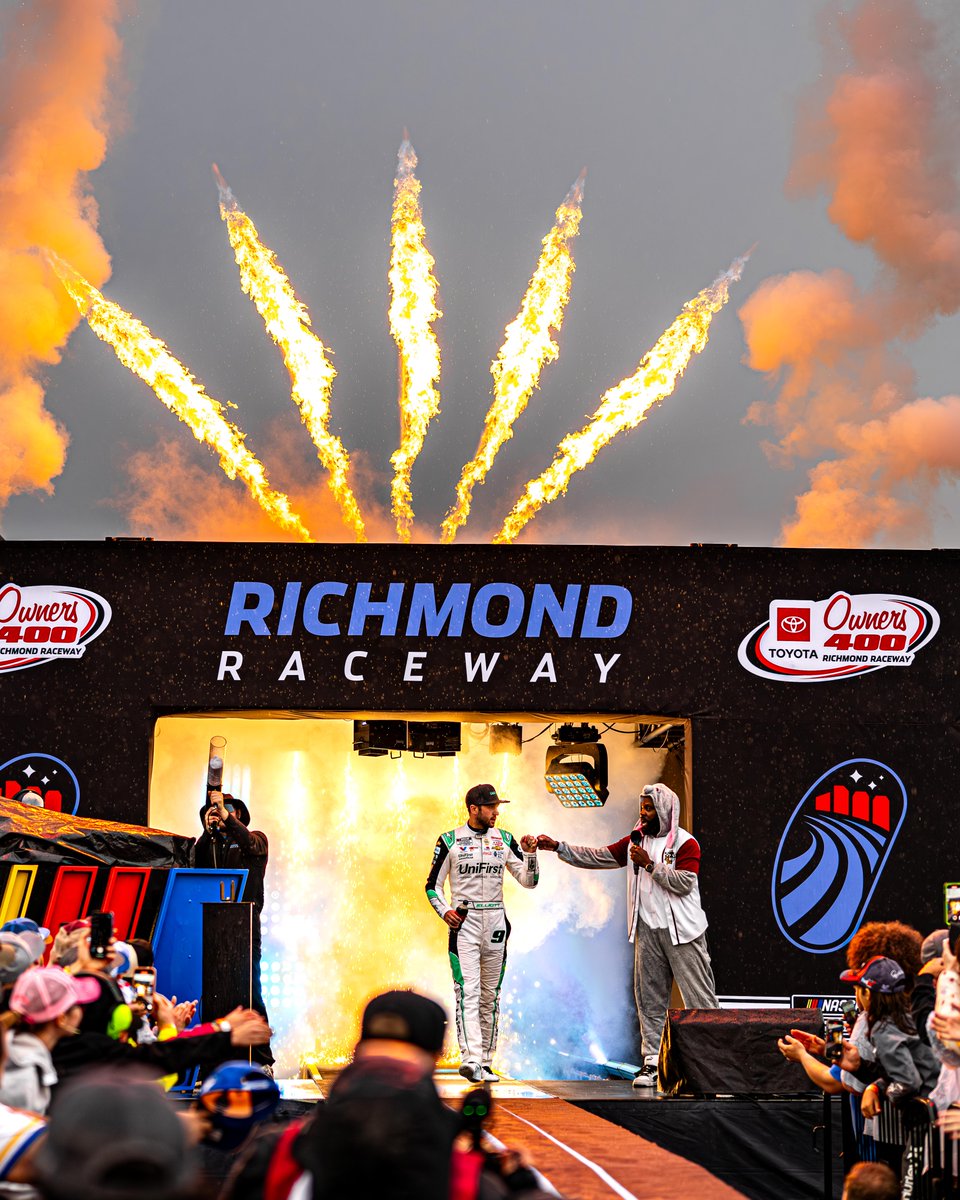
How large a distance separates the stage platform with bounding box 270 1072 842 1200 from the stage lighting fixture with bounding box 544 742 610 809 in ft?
14.2

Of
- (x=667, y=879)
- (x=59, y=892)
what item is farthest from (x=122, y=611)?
(x=667, y=879)

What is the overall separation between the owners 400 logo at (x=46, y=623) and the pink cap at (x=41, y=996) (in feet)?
32.2

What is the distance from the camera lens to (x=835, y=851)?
1480 cm

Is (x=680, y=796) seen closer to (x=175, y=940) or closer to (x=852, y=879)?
(x=852, y=879)

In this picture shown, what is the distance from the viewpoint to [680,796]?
1620 cm

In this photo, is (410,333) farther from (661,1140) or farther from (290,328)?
(661,1140)

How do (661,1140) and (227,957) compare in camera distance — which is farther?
(227,957)

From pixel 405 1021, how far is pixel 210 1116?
1.49 meters

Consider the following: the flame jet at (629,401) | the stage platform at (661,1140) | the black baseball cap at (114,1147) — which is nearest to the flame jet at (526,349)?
the flame jet at (629,401)

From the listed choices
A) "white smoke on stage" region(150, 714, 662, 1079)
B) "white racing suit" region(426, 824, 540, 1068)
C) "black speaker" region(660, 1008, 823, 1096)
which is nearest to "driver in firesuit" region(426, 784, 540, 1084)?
"white racing suit" region(426, 824, 540, 1068)

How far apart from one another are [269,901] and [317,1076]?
2.77 metres

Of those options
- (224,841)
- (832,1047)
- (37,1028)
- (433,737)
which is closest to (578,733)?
(433,737)

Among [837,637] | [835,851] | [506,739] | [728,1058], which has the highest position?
[837,637]

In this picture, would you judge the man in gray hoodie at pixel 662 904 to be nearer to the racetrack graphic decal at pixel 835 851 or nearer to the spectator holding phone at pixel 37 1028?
the racetrack graphic decal at pixel 835 851
